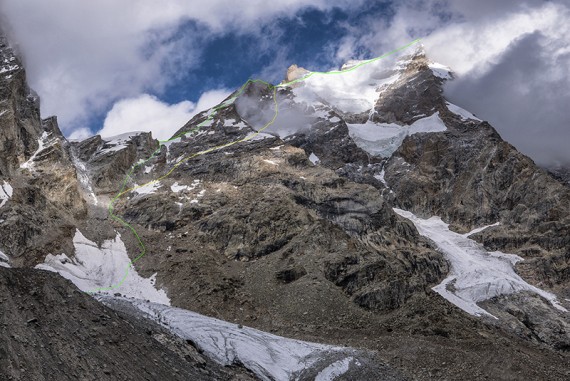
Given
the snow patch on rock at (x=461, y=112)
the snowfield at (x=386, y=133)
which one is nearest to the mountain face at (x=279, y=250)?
the snowfield at (x=386, y=133)

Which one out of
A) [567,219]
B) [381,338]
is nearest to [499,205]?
[567,219]

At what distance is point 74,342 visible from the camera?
3086 centimetres

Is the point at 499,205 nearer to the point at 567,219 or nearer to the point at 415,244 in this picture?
the point at 567,219

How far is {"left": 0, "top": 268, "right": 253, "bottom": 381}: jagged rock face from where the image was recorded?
28.0 m

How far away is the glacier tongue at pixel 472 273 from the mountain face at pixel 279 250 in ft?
1.43

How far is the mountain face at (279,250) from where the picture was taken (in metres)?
40.0

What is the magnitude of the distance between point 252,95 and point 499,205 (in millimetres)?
72665

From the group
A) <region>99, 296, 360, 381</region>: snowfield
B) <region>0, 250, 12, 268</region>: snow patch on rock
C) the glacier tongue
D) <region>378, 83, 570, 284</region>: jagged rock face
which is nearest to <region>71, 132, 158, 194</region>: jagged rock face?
<region>0, 250, 12, 268</region>: snow patch on rock

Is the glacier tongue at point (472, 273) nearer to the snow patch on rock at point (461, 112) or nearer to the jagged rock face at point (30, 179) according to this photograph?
the snow patch on rock at point (461, 112)

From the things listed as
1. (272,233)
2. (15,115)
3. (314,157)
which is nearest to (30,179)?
(15,115)

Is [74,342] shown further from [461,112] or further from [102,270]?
[461,112]

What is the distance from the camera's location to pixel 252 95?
160 metres

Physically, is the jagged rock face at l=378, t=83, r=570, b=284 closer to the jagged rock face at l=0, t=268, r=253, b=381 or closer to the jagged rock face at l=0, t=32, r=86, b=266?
the jagged rock face at l=0, t=32, r=86, b=266

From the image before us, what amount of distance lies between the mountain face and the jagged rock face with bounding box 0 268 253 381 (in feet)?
0.47
